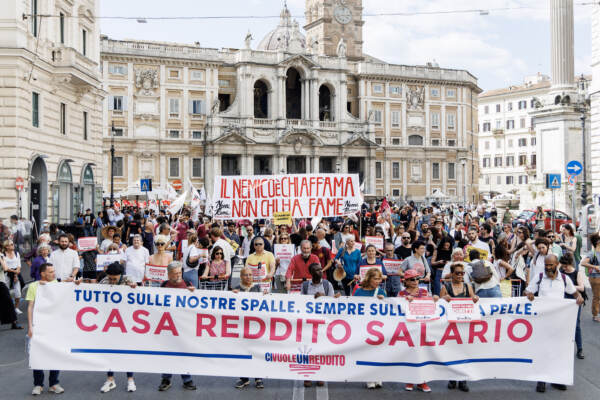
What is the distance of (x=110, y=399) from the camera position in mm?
6895

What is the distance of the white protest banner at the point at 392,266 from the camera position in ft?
34.5

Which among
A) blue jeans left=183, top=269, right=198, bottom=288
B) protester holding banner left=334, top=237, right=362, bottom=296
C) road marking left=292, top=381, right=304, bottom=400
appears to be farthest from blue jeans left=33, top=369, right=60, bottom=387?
protester holding banner left=334, top=237, right=362, bottom=296

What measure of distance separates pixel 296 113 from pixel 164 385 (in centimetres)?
5693

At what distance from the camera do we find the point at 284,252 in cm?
1234

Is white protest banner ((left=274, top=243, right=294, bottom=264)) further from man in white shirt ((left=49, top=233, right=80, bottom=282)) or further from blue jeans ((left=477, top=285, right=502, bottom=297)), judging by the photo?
blue jeans ((left=477, top=285, right=502, bottom=297))

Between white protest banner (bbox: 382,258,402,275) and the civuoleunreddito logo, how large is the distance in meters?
3.56

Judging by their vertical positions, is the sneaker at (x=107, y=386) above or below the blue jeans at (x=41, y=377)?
below

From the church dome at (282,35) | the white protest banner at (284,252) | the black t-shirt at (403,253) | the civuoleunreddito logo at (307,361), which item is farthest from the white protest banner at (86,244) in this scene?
the church dome at (282,35)

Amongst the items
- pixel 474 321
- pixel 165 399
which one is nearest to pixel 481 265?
pixel 474 321

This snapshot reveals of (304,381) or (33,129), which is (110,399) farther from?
(33,129)

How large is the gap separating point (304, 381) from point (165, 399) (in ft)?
5.72

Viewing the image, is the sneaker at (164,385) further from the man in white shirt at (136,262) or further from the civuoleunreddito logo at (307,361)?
the man in white shirt at (136,262)

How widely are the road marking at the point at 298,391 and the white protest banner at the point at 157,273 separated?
3080 millimetres

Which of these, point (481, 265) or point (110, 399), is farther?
point (481, 265)
